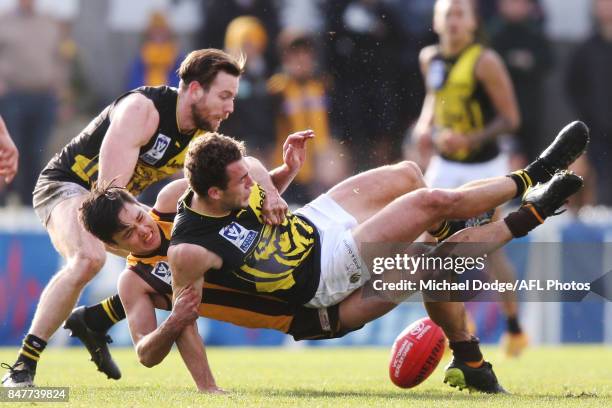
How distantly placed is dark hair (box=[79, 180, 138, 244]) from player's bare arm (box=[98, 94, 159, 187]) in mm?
266

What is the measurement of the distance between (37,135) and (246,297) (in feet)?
24.5

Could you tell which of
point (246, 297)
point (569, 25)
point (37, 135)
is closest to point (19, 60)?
point (37, 135)

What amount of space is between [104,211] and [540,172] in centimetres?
250

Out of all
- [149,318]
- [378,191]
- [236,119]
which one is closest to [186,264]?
[149,318]

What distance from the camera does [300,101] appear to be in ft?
45.1

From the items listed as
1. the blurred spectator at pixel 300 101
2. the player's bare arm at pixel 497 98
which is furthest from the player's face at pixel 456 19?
the blurred spectator at pixel 300 101

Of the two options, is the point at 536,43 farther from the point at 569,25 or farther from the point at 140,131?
the point at 140,131

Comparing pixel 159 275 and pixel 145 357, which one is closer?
pixel 145 357

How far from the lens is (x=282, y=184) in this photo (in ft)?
25.6

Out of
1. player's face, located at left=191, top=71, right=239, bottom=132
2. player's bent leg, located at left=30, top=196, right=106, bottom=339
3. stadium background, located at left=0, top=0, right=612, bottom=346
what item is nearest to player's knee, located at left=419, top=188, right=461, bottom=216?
player's face, located at left=191, top=71, right=239, bottom=132

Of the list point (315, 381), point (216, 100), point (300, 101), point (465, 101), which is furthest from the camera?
point (300, 101)

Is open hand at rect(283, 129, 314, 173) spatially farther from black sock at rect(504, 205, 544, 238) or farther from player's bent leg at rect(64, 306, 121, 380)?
player's bent leg at rect(64, 306, 121, 380)

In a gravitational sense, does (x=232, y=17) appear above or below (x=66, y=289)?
above

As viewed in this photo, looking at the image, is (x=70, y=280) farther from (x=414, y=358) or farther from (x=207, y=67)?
(x=414, y=358)
